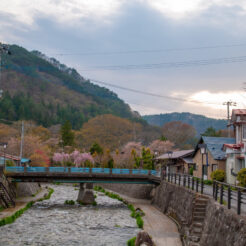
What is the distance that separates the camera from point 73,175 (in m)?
39.2

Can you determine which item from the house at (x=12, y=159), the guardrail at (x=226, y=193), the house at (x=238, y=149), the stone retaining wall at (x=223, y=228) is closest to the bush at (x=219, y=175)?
the house at (x=238, y=149)

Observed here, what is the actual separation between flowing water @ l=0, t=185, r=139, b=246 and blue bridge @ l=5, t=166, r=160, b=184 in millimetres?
4365

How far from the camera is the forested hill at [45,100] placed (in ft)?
370

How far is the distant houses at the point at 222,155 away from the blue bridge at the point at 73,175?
5802mm

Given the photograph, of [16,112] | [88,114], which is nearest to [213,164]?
[16,112]

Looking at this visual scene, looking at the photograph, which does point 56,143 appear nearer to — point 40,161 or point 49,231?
point 40,161

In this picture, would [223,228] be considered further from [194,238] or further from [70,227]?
[70,227]

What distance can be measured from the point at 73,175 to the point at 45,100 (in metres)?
120

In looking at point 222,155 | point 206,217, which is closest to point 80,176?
point 222,155

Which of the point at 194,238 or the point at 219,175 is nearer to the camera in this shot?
the point at 194,238

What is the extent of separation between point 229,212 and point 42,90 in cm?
15885

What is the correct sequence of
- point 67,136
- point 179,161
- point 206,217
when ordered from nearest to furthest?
1. point 206,217
2. point 179,161
3. point 67,136

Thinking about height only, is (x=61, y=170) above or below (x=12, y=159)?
below

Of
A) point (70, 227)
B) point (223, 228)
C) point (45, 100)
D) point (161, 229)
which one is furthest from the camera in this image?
point (45, 100)
